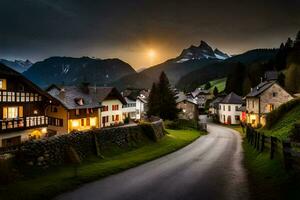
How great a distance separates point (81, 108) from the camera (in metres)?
59.1

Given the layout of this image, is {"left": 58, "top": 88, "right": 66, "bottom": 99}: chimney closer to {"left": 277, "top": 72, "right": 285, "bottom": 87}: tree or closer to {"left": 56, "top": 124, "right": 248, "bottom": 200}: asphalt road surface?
{"left": 56, "top": 124, "right": 248, "bottom": 200}: asphalt road surface

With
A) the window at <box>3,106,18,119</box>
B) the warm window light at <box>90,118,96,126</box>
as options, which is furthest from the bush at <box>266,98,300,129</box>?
the window at <box>3,106,18,119</box>

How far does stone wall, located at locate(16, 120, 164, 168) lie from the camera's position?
66.0 feet

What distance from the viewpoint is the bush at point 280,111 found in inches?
1583

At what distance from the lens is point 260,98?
65.0 m

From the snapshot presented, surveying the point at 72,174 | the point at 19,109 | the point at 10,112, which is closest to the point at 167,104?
the point at 19,109

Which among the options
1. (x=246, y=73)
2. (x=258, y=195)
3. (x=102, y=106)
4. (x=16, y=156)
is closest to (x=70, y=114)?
(x=102, y=106)

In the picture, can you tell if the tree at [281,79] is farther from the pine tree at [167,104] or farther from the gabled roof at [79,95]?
the gabled roof at [79,95]

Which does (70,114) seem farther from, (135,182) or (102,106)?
(135,182)

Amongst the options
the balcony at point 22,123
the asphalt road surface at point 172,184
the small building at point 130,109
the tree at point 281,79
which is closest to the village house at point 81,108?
the balcony at point 22,123

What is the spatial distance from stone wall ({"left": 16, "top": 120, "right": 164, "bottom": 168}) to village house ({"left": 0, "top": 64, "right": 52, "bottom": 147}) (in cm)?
1416

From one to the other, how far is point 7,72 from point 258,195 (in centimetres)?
3554

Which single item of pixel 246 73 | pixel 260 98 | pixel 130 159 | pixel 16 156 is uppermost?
pixel 246 73

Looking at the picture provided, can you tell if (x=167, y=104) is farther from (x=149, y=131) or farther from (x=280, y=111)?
(x=280, y=111)
